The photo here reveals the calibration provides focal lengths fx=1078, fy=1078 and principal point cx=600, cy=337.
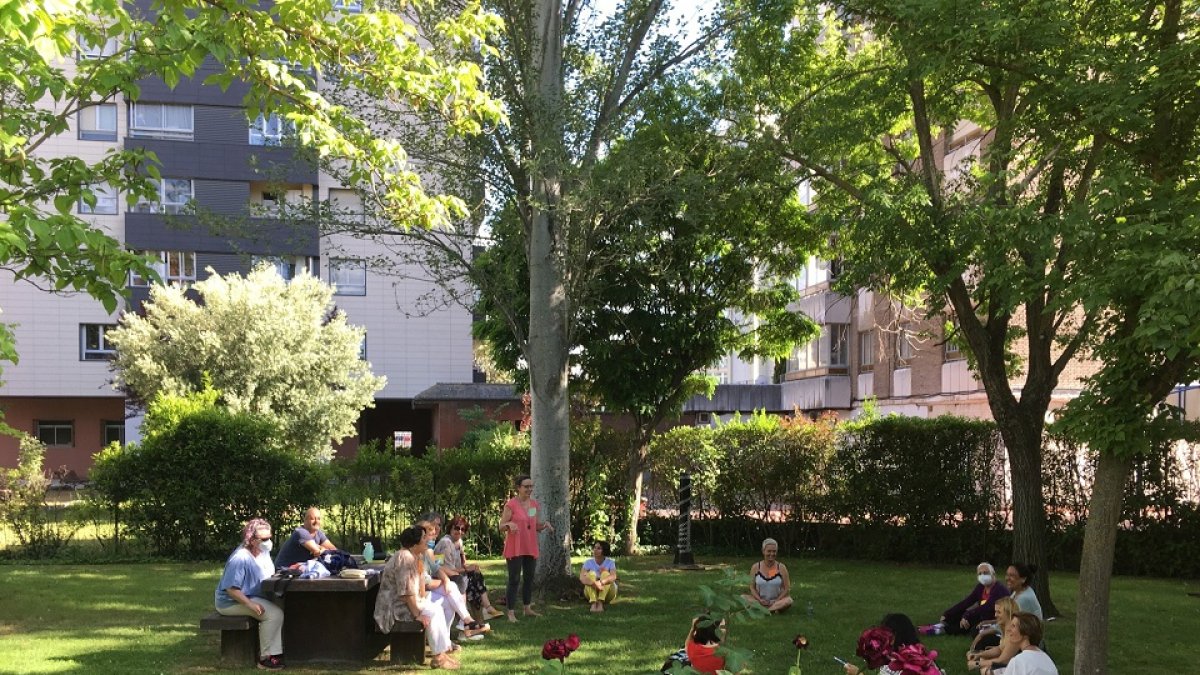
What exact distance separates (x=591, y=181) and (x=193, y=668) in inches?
293

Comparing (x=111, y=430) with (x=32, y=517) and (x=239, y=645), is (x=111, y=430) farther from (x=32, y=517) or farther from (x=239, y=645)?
(x=239, y=645)

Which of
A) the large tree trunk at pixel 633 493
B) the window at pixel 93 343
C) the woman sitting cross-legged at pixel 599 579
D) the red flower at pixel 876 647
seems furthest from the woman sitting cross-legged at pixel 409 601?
the window at pixel 93 343

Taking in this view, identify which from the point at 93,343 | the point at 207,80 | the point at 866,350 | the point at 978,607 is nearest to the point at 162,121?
the point at 93,343

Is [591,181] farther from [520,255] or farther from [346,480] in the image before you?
[346,480]

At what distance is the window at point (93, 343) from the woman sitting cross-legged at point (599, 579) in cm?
3479

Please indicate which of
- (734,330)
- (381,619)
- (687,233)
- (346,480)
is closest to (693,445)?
(734,330)

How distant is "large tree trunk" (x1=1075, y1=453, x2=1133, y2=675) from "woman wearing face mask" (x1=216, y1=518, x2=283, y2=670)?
745 centimetres

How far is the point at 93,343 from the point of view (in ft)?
144

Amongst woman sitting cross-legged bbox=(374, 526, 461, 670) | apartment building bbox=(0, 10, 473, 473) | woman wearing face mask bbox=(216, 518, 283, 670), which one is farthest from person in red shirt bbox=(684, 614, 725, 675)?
apartment building bbox=(0, 10, 473, 473)

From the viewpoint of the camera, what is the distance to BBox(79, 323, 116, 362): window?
4350 centimetres

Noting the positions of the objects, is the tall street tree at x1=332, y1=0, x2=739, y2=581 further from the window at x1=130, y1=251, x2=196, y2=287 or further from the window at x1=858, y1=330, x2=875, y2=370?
the window at x1=130, y1=251, x2=196, y2=287

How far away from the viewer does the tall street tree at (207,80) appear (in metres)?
7.14

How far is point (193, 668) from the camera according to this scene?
10.4 metres

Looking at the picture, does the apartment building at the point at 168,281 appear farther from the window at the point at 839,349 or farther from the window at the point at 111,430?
the window at the point at 839,349
